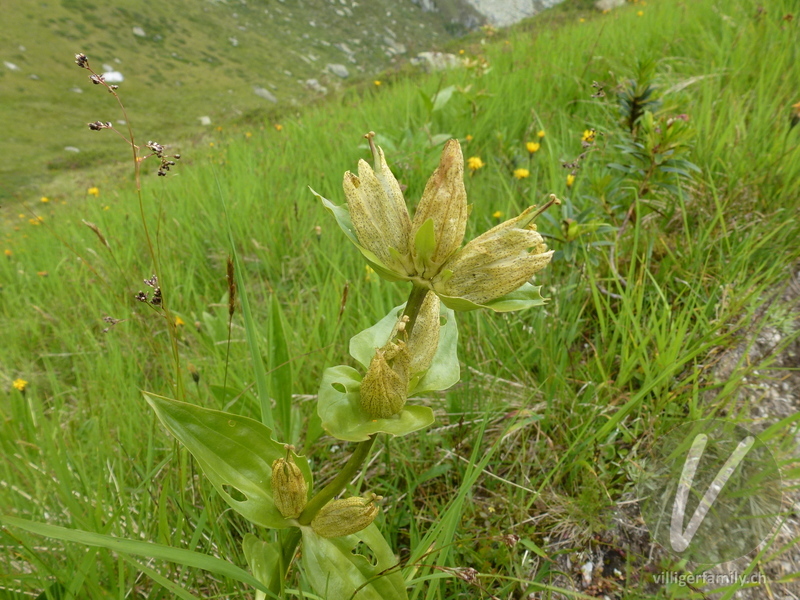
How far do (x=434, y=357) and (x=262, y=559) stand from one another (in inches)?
24.1

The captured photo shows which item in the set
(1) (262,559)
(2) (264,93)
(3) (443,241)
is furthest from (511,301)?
(2) (264,93)

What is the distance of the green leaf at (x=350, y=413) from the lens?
3.07 ft

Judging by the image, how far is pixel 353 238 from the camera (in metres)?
1.00

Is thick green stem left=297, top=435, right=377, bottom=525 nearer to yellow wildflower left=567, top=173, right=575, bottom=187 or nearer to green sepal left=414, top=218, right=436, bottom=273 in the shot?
green sepal left=414, top=218, right=436, bottom=273

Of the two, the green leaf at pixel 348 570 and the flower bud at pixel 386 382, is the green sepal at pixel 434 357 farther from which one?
the green leaf at pixel 348 570

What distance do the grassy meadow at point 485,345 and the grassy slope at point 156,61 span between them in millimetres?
11029

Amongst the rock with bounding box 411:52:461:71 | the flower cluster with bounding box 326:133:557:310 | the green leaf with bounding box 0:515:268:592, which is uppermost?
the rock with bounding box 411:52:461:71

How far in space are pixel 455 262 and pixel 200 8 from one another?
61.5 m

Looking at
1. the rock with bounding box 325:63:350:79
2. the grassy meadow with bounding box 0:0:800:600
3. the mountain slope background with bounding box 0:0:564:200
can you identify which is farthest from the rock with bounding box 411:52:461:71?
the rock with bounding box 325:63:350:79

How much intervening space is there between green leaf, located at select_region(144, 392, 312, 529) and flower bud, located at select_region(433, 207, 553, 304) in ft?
1.62

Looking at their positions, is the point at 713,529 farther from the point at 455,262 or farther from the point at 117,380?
the point at 117,380

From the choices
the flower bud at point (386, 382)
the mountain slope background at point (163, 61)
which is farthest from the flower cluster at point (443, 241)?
the mountain slope background at point (163, 61)

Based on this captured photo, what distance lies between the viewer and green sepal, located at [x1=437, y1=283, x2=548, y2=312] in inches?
36.9

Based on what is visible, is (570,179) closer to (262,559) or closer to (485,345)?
(485,345)
